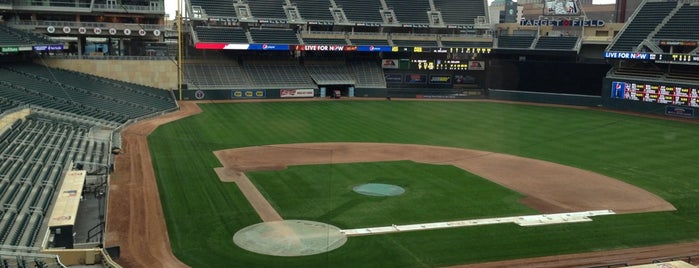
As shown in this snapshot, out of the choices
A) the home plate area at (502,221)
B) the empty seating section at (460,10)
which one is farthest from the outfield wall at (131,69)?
the home plate area at (502,221)

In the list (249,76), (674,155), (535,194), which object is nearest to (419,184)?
(535,194)

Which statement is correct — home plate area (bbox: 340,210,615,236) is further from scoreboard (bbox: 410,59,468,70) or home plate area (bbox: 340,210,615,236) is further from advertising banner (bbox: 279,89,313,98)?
→ scoreboard (bbox: 410,59,468,70)

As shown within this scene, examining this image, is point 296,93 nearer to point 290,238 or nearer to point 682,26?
point 682,26

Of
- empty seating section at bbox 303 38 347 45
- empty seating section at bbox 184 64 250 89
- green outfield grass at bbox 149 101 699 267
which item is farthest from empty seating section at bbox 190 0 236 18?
green outfield grass at bbox 149 101 699 267

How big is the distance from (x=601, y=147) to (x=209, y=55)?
123ft

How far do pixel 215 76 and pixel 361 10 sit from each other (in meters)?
17.6

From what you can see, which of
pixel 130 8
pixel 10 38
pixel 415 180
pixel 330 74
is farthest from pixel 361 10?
pixel 415 180

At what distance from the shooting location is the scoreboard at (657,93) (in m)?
45.3

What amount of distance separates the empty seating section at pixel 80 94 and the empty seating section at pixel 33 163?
4.15 m

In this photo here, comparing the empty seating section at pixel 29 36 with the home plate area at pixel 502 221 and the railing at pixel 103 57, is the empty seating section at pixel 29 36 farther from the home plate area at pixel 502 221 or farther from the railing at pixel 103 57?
the home plate area at pixel 502 221

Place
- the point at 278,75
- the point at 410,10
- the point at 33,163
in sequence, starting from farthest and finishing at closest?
1. the point at 410,10
2. the point at 278,75
3. the point at 33,163

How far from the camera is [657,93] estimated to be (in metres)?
47.5

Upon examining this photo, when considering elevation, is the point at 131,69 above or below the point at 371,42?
below

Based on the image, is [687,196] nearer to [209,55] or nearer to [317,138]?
[317,138]
